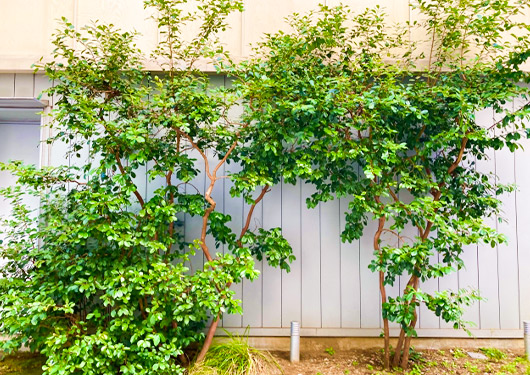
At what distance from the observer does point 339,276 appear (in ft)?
13.2

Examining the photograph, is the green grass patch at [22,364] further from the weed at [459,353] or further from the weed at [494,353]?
the weed at [494,353]

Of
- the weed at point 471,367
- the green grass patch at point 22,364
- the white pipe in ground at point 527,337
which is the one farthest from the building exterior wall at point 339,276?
the green grass patch at point 22,364

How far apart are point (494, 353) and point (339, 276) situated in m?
1.66

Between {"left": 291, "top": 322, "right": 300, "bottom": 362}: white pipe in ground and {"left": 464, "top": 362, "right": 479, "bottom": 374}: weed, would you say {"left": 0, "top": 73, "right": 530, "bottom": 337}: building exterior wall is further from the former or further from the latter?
{"left": 464, "top": 362, "right": 479, "bottom": 374}: weed

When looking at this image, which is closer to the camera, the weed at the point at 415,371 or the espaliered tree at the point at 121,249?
the espaliered tree at the point at 121,249

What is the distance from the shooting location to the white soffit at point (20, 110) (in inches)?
162

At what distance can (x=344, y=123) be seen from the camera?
327 centimetres

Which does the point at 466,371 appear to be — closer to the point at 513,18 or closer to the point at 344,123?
the point at 344,123

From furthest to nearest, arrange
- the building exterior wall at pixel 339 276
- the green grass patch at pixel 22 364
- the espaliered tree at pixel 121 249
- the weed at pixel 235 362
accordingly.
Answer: the building exterior wall at pixel 339 276
the green grass patch at pixel 22 364
the weed at pixel 235 362
the espaliered tree at pixel 121 249

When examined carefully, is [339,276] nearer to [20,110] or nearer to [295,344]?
[295,344]

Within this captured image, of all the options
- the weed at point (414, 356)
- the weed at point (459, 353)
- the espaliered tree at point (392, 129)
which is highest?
the espaliered tree at point (392, 129)

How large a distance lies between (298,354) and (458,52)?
3506 mm

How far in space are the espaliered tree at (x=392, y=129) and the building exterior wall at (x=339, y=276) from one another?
1.88 feet

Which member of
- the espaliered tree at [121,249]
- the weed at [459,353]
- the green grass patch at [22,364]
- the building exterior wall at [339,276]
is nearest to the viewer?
the espaliered tree at [121,249]
